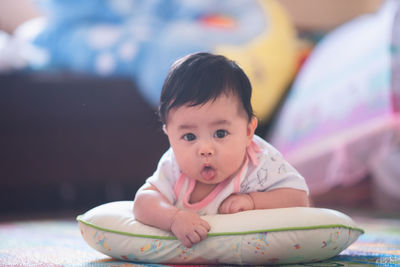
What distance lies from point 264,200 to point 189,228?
173 mm

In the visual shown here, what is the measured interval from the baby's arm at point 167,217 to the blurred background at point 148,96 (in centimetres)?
99

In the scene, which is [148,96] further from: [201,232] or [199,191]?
[201,232]

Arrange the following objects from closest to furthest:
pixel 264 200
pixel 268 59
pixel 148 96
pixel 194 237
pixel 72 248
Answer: pixel 194 237, pixel 264 200, pixel 72 248, pixel 148 96, pixel 268 59

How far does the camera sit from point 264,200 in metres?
0.95

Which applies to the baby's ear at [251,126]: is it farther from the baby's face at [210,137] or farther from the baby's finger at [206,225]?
the baby's finger at [206,225]

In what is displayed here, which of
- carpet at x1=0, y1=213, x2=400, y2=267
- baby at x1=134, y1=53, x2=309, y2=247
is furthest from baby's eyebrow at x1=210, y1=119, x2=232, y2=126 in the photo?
carpet at x1=0, y1=213, x2=400, y2=267

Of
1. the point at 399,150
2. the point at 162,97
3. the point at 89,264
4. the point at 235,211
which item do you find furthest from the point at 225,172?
the point at 399,150

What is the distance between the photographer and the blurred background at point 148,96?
74.2 inches

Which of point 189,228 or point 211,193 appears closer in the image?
point 189,228

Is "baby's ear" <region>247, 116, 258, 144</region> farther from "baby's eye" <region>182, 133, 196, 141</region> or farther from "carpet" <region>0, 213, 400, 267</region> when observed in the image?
"carpet" <region>0, 213, 400, 267</region>

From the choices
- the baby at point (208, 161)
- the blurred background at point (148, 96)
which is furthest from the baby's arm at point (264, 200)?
the blurred background at point (148, 96)

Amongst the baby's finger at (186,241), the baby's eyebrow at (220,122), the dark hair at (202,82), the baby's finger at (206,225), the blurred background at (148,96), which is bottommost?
the baby's finger at (186,241)

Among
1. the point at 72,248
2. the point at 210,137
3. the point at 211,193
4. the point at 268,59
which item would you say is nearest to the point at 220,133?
the point at 210,137

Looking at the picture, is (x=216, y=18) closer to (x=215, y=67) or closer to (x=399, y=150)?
(x=399, y=150)
